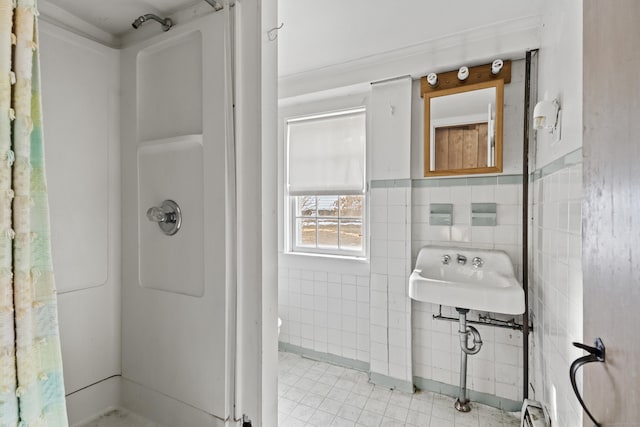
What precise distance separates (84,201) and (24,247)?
0.64 meters

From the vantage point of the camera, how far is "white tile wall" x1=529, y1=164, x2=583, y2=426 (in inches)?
41.1

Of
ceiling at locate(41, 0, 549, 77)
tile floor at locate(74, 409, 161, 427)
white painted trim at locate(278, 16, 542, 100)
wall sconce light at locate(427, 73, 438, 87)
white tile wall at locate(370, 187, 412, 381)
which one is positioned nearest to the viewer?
tile floor at locate(74, 409, 161, 427)

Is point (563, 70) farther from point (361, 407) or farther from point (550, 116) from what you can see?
point (361, 407)

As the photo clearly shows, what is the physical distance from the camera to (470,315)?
2088 millimetres

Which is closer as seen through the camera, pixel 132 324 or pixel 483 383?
pixel 132 324

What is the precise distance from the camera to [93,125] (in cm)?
122

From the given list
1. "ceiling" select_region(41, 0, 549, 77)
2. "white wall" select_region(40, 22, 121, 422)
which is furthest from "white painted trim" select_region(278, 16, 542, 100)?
"white wall" select_region(40, 22, 121, 422)

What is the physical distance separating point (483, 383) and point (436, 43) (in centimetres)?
227

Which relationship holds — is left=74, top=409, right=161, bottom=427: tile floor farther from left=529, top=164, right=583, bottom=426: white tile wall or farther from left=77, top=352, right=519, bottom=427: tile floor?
left=529, top=164, right=583, bottom=426: white tile wall

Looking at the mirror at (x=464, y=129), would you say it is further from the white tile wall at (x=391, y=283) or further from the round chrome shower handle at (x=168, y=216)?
the round chrome shower handle at (x=168, y=216)

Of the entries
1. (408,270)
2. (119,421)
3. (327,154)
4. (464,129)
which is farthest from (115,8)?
(408,270)

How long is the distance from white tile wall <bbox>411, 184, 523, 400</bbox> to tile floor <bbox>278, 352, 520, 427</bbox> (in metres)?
0.17

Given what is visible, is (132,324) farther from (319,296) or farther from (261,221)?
(319,296)

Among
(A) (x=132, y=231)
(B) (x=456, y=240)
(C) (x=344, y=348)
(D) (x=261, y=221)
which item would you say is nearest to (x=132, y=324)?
(A) (x=132, y=231)
